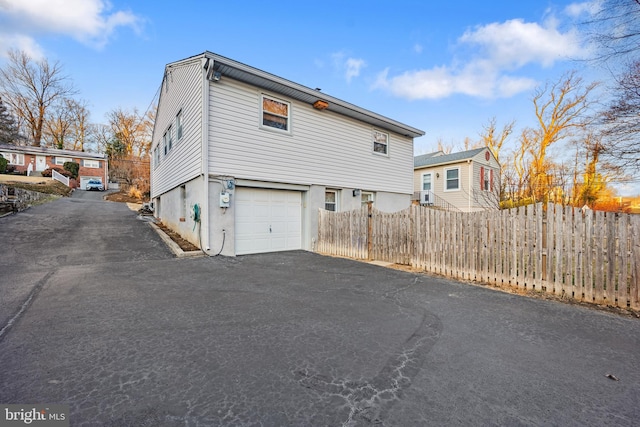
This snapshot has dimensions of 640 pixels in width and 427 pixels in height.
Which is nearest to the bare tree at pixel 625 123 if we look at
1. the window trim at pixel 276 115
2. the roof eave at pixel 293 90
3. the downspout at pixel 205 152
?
the roof eave at pixel 293 90

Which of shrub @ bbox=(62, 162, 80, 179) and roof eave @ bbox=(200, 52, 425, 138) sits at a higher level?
shrub @ bbox=(62, 162, 80, 179)

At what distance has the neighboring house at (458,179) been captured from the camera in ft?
56.6

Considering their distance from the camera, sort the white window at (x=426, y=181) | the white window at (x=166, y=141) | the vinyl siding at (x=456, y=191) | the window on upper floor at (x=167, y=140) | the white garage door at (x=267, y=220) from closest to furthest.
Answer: the white garage door at (x=267, y=220) < the window on upper floor at (x=167, y=140) < the white window at (x=166, y=141) < the vinyl siding at (x=456, y=191) < the white window at (x=426, y=181)

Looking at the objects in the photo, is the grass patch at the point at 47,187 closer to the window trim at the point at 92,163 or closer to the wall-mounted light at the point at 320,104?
the window trim at the point at 92,163

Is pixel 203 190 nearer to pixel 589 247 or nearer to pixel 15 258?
pixel 15 258

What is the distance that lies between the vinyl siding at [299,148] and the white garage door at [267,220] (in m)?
0.61

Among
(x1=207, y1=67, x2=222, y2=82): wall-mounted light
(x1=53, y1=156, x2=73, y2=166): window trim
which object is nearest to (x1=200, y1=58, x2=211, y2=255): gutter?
(x1=207, y1=67, x2=222, y2=82): wall-mounted light

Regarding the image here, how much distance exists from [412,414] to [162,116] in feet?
51.3

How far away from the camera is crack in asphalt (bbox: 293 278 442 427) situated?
Result: 188cm

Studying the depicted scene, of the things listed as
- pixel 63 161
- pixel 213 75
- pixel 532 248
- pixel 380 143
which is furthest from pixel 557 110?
pixel 63 161

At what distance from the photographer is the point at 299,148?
9.47 metres

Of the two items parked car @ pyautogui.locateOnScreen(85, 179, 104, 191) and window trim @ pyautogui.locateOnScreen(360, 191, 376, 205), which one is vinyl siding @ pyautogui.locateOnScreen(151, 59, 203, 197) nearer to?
window trim @ pyautogui.locateOnScreen(360, 191, 376, 205)

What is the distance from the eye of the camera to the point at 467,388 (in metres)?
2.15

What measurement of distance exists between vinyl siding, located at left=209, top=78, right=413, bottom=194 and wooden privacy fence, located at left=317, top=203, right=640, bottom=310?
3663 mm
